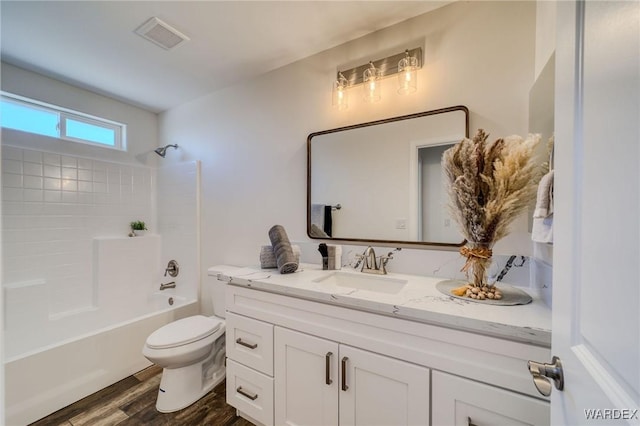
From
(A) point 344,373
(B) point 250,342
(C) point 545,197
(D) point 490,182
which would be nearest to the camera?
(C) point 545,197

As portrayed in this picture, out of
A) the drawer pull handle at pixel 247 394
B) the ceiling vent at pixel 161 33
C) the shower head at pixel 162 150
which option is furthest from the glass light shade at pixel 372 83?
the shower head at pixel 162 150

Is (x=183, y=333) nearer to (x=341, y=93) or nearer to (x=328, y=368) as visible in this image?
(x=328, y=368)

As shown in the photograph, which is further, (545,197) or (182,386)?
(182,386)

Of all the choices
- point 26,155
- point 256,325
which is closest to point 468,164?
point 256,325

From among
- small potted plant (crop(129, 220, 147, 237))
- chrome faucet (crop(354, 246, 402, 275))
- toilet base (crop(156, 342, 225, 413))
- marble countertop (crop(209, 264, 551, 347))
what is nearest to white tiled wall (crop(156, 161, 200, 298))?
small potted plant (crop(129, 220, 147, 237))

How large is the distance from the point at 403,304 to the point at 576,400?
540mm

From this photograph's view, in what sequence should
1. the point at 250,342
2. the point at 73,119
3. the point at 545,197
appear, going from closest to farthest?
the point at 545,197 < the point at 250,342 < the point at 73,119

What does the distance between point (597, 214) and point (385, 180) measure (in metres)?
1.17

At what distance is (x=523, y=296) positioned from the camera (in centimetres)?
105

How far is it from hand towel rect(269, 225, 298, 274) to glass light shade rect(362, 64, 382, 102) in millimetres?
1039

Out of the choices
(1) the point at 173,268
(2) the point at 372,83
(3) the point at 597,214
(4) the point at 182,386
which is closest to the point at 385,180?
(2) the point at 372,83

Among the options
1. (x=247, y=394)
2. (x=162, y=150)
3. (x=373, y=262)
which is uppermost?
(x=162, y=150)

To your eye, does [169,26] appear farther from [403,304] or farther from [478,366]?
[478,366]

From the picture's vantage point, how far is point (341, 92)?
5.65 ft
